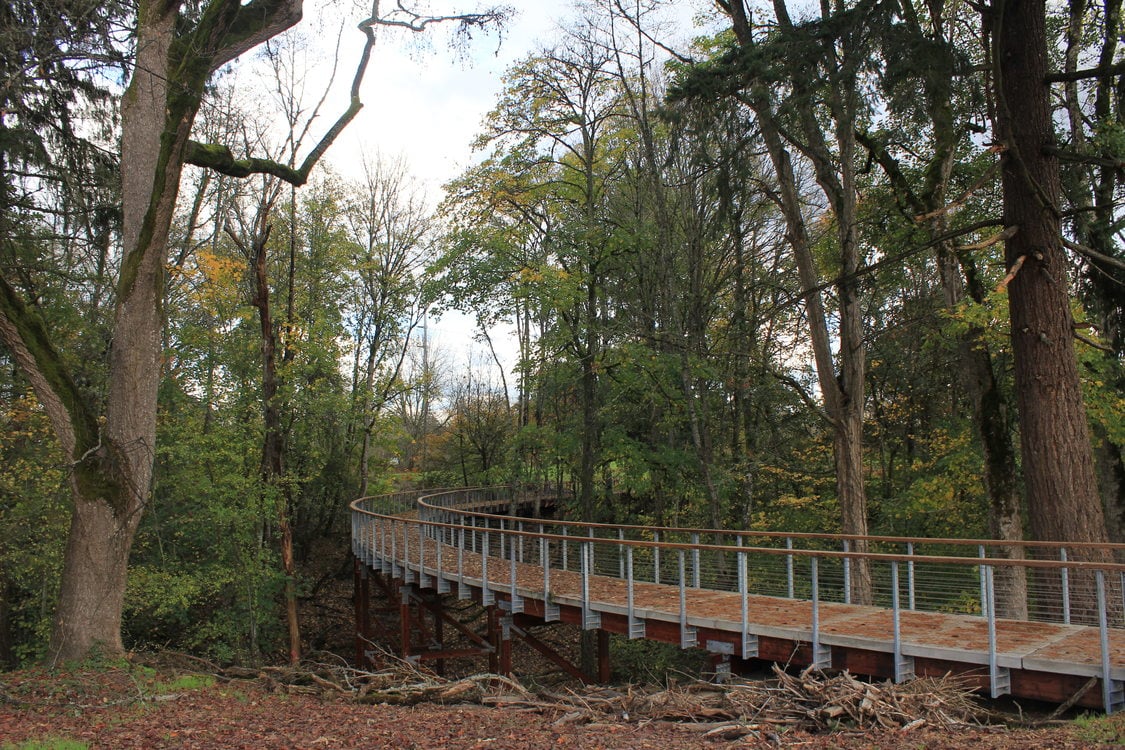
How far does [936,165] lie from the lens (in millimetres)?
11992

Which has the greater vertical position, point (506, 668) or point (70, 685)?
point (70, 685)

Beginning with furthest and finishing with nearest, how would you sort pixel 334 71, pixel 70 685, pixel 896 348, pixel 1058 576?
pixel 896 348 < pixel 334 71 < pixel 1058 576 < pixel 70 685

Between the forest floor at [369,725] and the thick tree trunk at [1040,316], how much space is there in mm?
2701

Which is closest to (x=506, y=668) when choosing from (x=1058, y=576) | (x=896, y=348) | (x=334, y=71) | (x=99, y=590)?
(x=99, y=590)

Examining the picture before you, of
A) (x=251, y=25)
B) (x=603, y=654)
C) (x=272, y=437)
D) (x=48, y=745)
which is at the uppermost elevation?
(x=251, y=25)

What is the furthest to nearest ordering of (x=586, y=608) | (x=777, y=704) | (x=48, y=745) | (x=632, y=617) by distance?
1. (x=586, y=608)
2. (x=632, y=617)
3. (x=777, y=704)
4. (x=48, y=745)

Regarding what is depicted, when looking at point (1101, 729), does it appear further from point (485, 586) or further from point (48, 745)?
point (485, 586)

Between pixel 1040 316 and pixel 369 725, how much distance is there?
7.41 metres

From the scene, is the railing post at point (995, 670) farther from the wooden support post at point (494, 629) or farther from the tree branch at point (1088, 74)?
the wooden support post at point (494, 629)

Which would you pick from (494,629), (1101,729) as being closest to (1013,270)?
(1101,729)

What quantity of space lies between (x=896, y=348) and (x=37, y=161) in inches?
715

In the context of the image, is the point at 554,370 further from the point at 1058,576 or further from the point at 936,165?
the point at 1058,576

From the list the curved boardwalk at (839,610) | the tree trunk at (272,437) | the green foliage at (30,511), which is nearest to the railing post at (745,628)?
the curved boardwalk at (839,610)

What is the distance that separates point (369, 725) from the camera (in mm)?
6113
